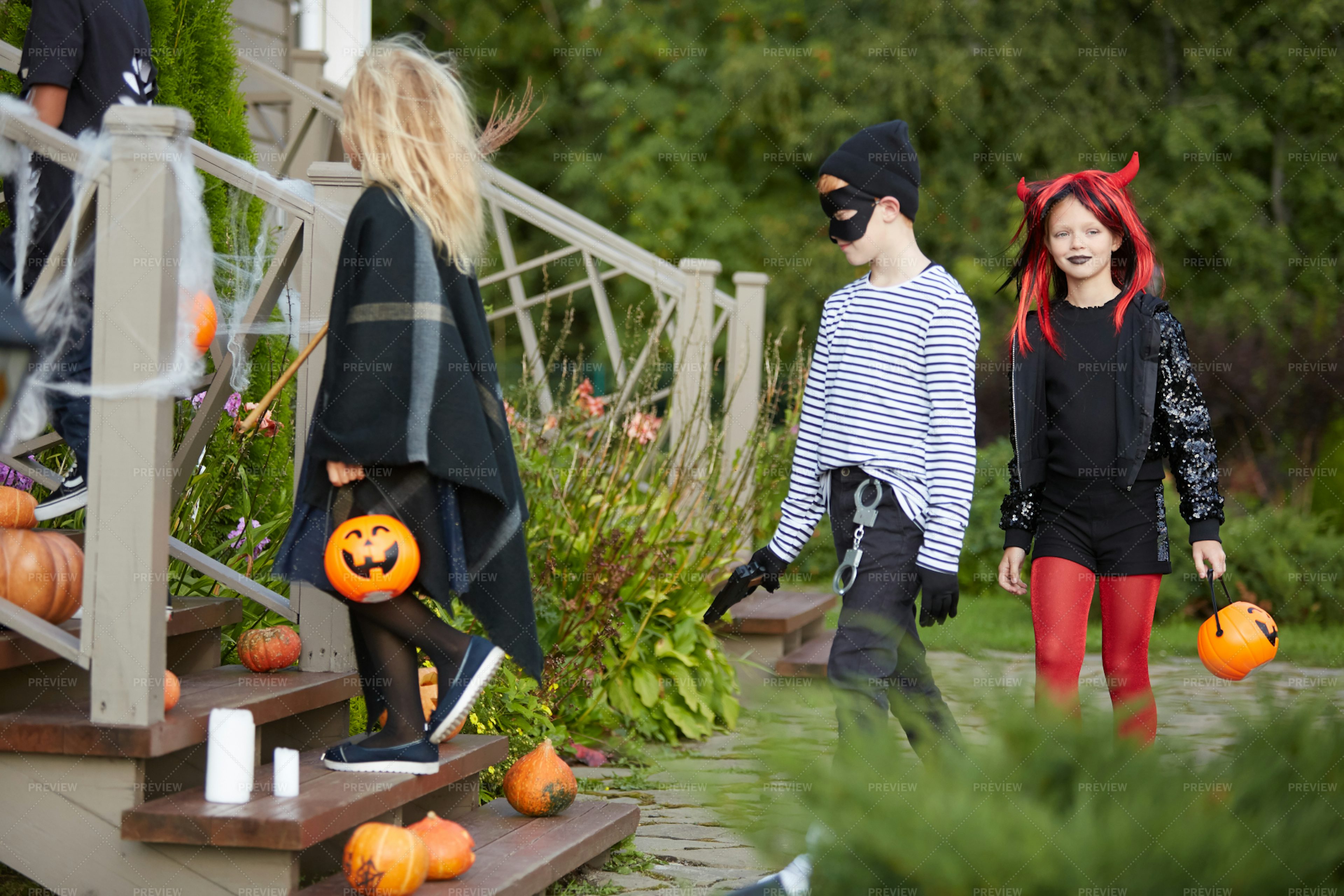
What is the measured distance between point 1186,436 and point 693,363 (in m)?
2.59

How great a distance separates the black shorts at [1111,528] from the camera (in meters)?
2.98

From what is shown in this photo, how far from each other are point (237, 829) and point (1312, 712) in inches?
73.3

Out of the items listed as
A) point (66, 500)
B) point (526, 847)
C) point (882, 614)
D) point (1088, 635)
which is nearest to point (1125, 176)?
point (882, 614)

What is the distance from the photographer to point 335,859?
261cm

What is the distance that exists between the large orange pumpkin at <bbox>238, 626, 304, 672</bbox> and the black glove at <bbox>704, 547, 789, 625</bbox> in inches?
39.2

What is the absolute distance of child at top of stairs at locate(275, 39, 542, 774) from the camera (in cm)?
267

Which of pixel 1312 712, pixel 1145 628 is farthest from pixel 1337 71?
pixel 1312 712

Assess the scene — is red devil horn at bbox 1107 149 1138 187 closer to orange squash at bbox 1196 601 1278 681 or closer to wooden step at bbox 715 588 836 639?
orange squash at bbox 1196 601 1278 681

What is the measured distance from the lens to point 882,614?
9.17ft

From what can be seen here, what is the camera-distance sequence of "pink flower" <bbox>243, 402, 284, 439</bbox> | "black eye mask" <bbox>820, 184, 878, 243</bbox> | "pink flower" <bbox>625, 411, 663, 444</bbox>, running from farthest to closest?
"pink flower" <bbox>625, 411, 663, 444</bbox>, "pink flower" <bbox>243, 402, 284, 439</bbox>, "black eye mask" <bbox>820, 184, 878, 243</bbox>

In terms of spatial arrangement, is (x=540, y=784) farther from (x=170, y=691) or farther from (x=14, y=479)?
(x=14, y=479)

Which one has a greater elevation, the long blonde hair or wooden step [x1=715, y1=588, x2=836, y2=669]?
the long blonde hair

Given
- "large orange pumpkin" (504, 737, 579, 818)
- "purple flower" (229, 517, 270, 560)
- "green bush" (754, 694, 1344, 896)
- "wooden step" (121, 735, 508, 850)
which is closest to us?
"green bush" (754, 694, 1344, 896)

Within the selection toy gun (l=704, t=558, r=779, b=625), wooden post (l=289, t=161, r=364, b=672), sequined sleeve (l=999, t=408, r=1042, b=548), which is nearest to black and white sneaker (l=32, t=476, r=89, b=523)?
wooden post (l=289, t=161, r=364, b=672)
